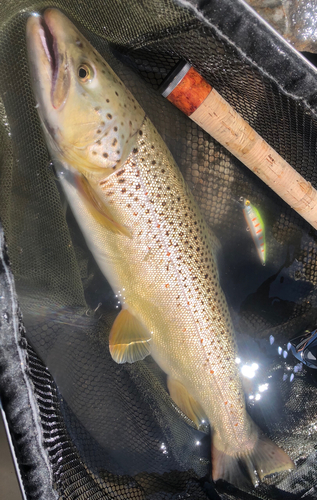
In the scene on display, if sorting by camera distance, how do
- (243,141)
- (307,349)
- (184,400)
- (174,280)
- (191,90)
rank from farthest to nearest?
(307,349) → (184,400) → (174,280) → (243,141) → (191,90)

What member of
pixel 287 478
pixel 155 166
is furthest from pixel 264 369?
pixel 155 166

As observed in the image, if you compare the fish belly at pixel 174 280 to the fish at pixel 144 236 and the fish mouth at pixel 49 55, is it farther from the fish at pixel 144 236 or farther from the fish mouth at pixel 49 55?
the fish mouth at pixel 49 55

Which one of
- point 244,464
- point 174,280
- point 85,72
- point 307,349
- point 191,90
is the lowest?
point 244,464

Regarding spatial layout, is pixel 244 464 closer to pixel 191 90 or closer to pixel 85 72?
pixel 191 90

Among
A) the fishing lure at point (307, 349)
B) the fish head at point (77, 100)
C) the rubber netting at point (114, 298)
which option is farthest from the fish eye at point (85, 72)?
the fishing lure at point (307, 349)

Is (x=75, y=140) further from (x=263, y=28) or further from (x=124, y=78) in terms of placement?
(x=263, y=28)

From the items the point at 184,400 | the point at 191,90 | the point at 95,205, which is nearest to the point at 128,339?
the point at 184,400

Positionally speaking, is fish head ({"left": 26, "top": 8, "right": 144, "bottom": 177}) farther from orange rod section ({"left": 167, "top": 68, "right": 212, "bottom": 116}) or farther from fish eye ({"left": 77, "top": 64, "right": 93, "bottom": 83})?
orange rod section ({"left": 167, "top": 68, "right": 212, "bottom": 116})
